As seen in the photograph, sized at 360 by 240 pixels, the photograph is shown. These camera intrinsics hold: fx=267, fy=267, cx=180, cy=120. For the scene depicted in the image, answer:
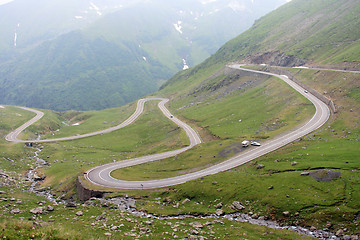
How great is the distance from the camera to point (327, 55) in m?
146

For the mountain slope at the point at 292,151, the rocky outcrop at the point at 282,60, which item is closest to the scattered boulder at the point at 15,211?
the mountain slope at the point at 292,151

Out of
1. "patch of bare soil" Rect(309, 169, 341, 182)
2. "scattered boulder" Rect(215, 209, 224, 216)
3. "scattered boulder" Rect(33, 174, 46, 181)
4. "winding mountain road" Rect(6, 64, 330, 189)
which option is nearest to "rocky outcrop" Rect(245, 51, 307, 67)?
"winding mountain road" Rect(6, 64, 330, 189)

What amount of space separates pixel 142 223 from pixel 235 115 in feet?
274

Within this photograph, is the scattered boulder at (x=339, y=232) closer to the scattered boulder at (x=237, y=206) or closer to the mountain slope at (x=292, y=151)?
the mountain slope at (x=292, y=151)

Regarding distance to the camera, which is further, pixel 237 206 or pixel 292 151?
pixel 292 151

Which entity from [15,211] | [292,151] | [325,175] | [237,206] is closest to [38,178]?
[15,211]

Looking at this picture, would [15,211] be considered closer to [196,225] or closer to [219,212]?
[196,225]

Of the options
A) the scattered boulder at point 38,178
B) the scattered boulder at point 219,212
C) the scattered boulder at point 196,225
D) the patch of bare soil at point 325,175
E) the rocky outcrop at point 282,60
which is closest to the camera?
the scattered boulder at point 196,225

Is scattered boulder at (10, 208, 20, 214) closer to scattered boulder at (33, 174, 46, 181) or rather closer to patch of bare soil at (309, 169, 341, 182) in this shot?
scattered boulder at (33, 174, 46, 181)

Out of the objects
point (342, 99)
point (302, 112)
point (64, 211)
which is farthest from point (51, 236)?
point (342, 99)

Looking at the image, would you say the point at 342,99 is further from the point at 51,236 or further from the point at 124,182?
the point at 51,236

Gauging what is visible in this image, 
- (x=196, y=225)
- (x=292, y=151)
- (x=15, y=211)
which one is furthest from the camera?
(x=292, y=151)

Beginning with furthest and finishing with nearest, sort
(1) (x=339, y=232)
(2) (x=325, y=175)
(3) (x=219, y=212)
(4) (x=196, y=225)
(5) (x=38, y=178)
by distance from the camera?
1. (5) (x=38, y=178)
2. (2) (x=325, y=175)
3. (3) (x=219, y=212)
4. (4) (x=196, y=225)
5. (1) (x=339, y=232)

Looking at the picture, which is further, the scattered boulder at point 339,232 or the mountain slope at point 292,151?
the mountain slope at point 292,151
